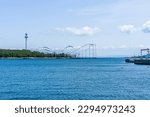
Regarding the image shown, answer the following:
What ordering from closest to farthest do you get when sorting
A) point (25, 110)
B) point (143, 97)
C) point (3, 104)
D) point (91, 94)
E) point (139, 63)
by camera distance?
point (25, 110)
point (3, 104)
point (143, 97)
point (91, 94)
point (139, 63)

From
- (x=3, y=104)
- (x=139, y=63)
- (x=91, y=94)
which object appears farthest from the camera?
(x=139, y=63)

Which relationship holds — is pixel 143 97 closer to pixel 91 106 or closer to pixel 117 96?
pixel 117 96

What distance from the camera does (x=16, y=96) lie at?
35688 mm

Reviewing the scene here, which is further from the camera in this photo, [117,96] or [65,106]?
[117,96]

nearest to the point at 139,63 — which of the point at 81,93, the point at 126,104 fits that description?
the point at 81,93

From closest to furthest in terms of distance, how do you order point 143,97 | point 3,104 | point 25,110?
1. point 25,110
2. point 3,104
3. point 143,97

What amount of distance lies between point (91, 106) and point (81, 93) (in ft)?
82.0

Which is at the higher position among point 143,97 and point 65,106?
point 65,106

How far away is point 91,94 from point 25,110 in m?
24.4

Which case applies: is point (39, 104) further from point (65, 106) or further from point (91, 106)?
point (91, 106)

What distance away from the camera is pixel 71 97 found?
34.5 metres

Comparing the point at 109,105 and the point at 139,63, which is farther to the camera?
the point at 139,63

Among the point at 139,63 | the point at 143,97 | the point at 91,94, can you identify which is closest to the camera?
the point at 143,97

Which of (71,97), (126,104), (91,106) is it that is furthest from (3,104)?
(71,97)
